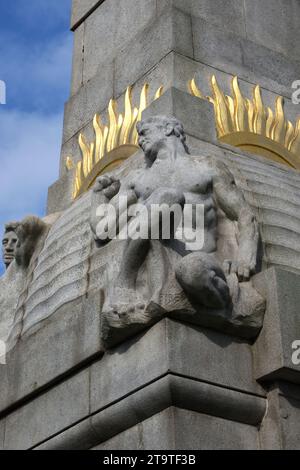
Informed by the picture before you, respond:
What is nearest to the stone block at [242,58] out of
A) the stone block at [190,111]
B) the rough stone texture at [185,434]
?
the stone block at [190,111]

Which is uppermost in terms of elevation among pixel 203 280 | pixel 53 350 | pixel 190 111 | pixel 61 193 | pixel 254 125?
pixel 254 125

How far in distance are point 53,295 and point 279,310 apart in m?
2.74

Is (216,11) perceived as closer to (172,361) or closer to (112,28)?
(112,28)

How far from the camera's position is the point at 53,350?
9875mm

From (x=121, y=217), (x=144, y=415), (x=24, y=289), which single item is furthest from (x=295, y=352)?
(x=24, y=289)

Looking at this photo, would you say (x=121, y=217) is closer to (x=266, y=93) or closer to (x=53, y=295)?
(x=53, y=295)

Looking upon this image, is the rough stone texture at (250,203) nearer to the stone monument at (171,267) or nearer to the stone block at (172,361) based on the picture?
the stone monument at (171,267)

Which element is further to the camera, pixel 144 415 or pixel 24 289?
pixel 24 289

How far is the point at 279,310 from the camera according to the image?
9086 millimetres

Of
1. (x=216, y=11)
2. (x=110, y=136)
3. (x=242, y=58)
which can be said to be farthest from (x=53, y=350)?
(x=216, y=11)

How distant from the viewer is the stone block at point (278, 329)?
8883mm

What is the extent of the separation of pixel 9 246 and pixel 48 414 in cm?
347

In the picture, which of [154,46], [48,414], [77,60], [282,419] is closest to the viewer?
[282,419]

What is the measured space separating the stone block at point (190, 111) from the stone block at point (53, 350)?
2523mm
